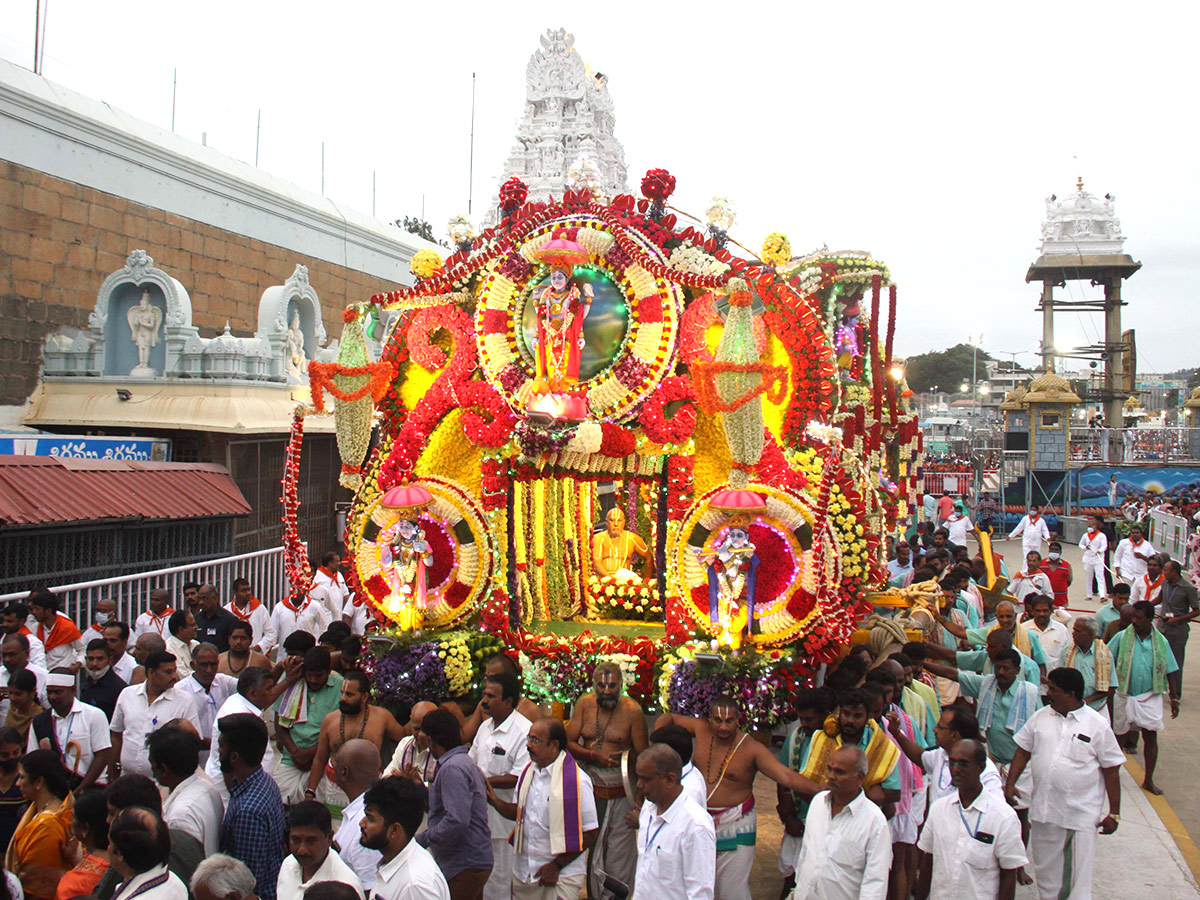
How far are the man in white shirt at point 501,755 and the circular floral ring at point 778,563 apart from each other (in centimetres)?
253

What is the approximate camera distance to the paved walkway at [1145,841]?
6.55 m

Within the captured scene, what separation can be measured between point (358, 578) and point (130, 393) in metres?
6.59

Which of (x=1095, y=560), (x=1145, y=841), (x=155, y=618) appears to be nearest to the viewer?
(x=1145, y=841)

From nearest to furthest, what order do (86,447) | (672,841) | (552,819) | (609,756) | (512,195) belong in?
(672,841), (552,819), (609,756), (512,195), (86,447)

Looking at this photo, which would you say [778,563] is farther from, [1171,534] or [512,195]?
[1171,534]

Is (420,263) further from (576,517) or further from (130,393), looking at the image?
(130,393)

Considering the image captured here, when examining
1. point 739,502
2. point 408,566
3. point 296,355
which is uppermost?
point 296,355

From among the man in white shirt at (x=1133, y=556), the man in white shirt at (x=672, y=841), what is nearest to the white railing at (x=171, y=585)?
the man in white shirt at (x=672, y=841)

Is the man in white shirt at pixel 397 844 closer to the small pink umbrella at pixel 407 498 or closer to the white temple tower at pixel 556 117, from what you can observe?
the small pink umbrella at pixel 407 498

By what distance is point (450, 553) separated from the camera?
30.4 feet

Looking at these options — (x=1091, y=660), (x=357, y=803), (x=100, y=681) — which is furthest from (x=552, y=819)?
(x=1091, y=660)

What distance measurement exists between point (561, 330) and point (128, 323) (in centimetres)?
863

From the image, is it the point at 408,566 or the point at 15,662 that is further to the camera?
the point at 408,566

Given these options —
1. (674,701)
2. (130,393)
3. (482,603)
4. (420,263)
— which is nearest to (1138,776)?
(674,701)
